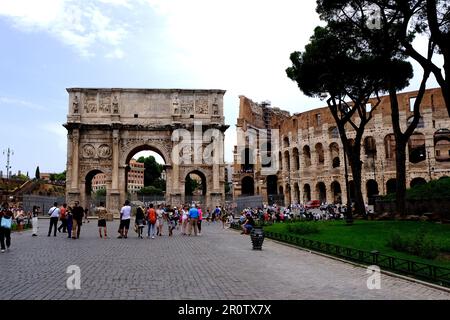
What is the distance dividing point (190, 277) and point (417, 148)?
43116mm

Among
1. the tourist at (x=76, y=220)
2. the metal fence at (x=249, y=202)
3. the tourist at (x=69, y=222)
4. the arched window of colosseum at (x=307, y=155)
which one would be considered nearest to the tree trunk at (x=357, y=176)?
the metal fence at (x=249, y=202)

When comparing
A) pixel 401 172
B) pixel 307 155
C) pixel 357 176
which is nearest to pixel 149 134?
pixel 357 176

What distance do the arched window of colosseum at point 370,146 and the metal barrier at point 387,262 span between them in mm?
33956

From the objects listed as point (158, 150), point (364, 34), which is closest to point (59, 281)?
point (364, 34)

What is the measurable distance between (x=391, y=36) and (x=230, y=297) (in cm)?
1658

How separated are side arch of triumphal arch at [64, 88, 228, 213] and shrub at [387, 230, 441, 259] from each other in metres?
24.7

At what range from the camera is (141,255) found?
10227 mm

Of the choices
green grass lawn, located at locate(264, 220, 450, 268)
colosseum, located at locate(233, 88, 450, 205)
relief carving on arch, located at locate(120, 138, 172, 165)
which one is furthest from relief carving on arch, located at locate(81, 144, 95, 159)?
green grass lawn, located at locate(264, 220, 450, 268)

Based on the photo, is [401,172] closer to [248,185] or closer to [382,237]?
[382,237]

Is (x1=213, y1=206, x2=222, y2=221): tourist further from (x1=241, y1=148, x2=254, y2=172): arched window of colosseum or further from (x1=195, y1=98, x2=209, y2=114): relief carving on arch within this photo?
(x1=241, y1=148, x2=254, y2=172): arched window of colosseum

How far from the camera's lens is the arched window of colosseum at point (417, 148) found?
44.3 m

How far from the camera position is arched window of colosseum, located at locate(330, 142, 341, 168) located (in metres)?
46.7

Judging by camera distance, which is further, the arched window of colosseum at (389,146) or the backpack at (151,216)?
the arched window of colosseum at (389,146)

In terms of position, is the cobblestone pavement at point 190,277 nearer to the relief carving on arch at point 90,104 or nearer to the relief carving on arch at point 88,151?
the relief carving on arch at point 88,151
